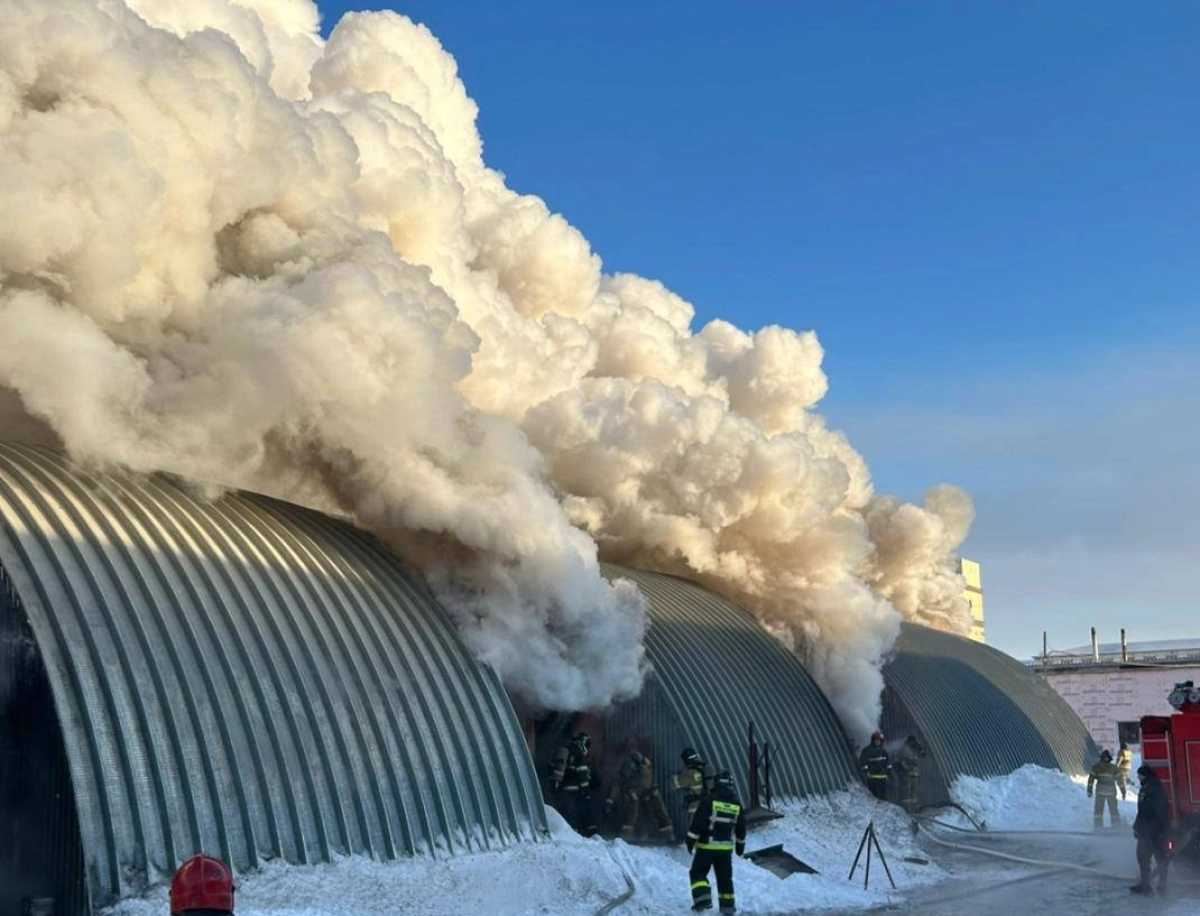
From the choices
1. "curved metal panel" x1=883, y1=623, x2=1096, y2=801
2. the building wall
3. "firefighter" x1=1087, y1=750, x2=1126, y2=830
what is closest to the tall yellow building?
the building wall

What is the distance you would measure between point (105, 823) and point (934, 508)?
2921 centimetres

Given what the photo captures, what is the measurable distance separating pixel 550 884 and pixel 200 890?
7807 mm

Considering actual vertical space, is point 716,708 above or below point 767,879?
above

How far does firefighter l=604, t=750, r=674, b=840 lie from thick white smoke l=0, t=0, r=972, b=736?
3.52 feet

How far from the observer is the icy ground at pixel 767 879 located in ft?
43.2

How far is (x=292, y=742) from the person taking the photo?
567 inches

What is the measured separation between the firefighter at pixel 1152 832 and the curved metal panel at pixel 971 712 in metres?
10.6

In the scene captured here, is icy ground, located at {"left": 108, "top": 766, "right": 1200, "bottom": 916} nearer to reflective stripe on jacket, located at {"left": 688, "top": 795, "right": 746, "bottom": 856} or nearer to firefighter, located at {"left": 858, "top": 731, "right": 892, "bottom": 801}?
firefighter, located at {"left": 858, "top": 731, "right": 892, "bottom": 801}

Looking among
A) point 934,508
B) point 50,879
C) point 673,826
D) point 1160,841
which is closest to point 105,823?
point 50,879

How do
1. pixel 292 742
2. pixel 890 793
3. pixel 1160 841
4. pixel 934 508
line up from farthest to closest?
pixel 934 508, pixel 890 793, pixel 1160 841, pixel 292 742

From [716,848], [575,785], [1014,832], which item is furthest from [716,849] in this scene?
[1014,832]

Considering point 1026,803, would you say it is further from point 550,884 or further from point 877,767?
point 550,884

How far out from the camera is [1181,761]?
19297mm

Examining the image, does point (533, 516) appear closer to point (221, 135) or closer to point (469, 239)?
point (221, 135)
